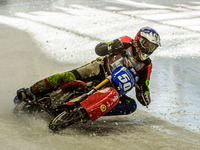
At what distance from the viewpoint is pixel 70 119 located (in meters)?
3.62

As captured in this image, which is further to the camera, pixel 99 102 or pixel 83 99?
pixel 83 99

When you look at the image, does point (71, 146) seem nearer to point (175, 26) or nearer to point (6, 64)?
point (6, 64)

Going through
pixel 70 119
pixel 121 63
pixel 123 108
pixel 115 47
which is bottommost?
pixel 123 108

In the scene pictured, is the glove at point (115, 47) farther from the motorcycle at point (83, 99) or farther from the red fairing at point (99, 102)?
the red fairing at point (99, 102)

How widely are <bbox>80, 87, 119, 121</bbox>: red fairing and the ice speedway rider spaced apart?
0.66 metres

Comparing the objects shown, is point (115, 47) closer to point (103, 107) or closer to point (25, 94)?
point (103, 107)

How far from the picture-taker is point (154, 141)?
3762 mm

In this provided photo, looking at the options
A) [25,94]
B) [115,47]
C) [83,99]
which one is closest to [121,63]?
[115,47]

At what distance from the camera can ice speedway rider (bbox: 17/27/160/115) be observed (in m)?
4.16

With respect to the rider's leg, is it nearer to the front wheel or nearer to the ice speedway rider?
the ice speedway rider

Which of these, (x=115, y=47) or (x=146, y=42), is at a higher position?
(x=146, y=42)

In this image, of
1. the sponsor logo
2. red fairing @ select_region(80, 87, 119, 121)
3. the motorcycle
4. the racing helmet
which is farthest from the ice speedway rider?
the sponsor logo

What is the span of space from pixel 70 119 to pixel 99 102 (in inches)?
15.6

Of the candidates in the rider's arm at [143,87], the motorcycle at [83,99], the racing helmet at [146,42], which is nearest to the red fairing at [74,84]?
the motorcycle at [83,99]
